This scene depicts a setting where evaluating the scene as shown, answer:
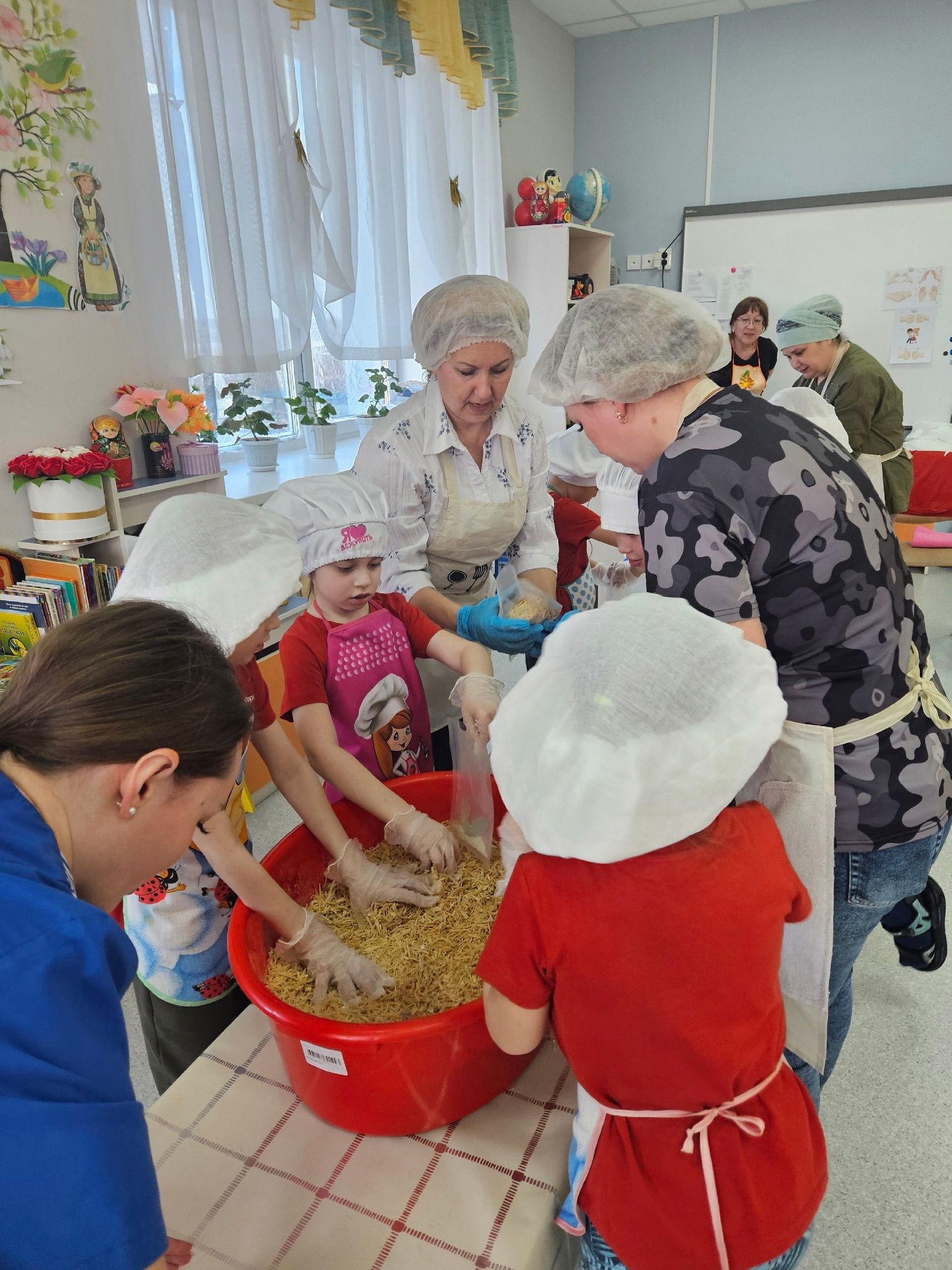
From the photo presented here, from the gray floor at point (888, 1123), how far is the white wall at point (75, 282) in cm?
157

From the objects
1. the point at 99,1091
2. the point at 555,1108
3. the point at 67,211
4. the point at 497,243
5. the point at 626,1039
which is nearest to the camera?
the point at 99,1091

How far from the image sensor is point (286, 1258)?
756 mm

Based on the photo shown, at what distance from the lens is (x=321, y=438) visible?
11.5 ft

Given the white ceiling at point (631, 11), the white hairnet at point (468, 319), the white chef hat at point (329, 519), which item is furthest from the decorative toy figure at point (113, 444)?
the white ceiling at point (631, 11)

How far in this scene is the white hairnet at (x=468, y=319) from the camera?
1669mm

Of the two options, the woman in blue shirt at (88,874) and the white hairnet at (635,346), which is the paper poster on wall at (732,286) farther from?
the woman in blue shirt at (88,874)

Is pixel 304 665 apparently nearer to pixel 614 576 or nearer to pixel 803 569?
pixel 803 569

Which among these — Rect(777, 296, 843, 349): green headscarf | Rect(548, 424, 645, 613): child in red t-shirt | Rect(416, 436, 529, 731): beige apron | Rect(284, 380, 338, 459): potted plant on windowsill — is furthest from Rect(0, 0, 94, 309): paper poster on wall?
Rect(777, 296, 843, 349): green headscarf

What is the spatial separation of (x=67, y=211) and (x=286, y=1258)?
2.51 m

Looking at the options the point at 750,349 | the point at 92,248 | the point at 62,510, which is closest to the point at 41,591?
the point at 62,510

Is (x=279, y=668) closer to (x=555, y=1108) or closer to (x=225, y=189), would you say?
(x=225, y=189)

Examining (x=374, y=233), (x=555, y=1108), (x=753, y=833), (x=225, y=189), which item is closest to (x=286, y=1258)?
(x=555, y=1108)

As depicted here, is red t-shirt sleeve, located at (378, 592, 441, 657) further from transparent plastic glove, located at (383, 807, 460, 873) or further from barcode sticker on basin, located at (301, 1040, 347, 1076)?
barcode sticker on basin, located at (301, 1040, 347, 1076)

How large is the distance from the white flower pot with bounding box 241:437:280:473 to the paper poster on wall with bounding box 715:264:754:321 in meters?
3.12
